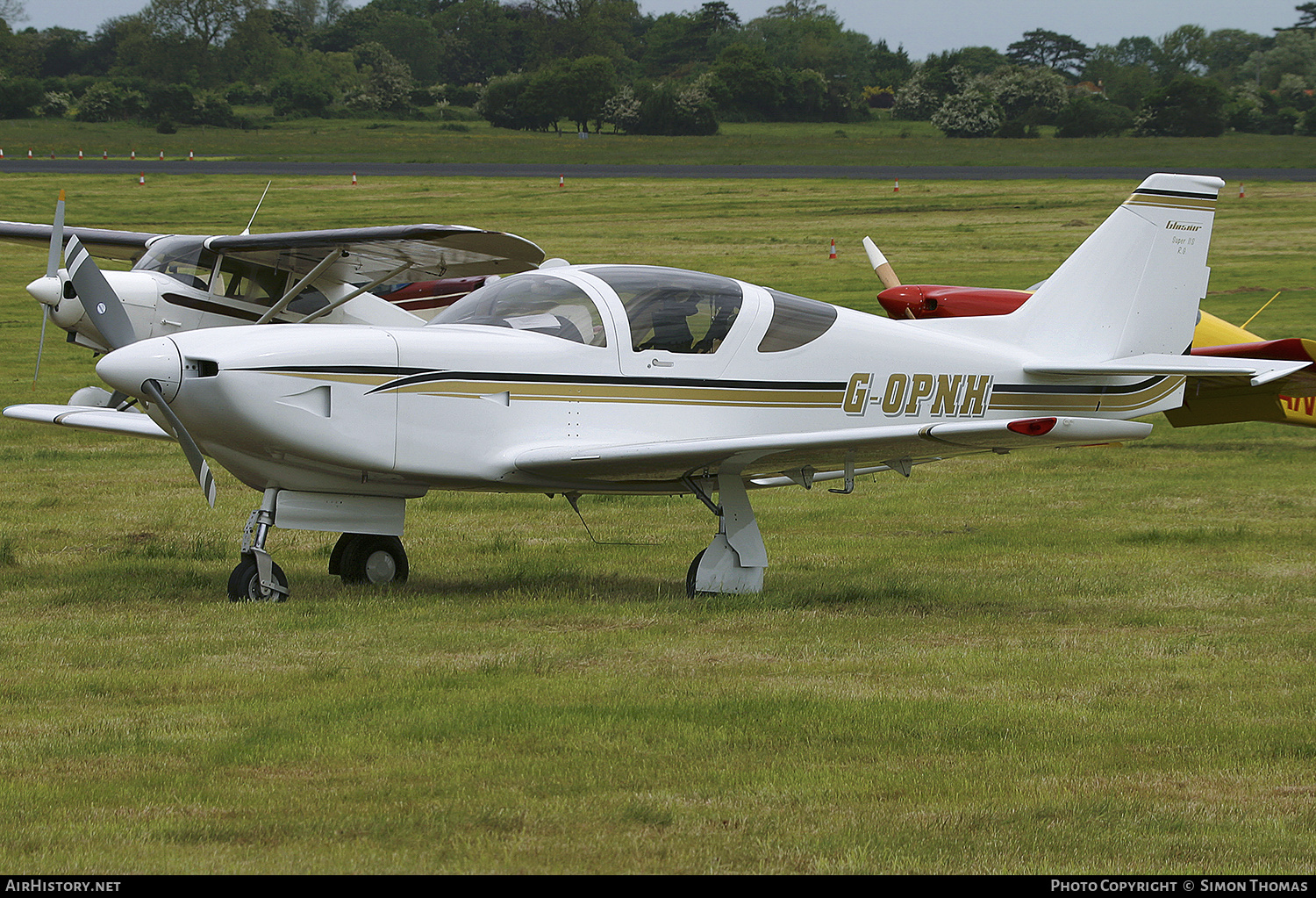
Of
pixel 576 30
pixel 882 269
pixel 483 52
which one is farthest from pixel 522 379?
pixel 483 52

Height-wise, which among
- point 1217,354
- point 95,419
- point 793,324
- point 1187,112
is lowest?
point 95,419

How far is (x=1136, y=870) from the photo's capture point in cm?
423

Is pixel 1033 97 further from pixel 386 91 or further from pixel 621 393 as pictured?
pixel 621 393

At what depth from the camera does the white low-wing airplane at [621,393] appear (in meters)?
8.12

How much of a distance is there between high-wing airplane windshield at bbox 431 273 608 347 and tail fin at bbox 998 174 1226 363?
333cm

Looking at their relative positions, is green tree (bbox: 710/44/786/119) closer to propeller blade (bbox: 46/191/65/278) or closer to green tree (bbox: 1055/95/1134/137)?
green tree (bbox: 1055/95/1134/137)

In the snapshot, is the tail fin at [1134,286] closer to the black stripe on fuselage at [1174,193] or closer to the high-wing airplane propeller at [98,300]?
the black stripe on fuselage at [1174,193]

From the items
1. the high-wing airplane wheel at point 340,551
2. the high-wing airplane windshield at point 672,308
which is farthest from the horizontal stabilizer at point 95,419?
the high-wing airplane windshield at point 672,308

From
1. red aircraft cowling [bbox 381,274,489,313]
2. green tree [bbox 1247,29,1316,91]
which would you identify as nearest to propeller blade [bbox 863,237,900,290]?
red aircraft cowling [bbox 381,274,489,313]

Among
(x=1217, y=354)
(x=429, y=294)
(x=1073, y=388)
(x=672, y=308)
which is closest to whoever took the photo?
(x=672, y=308)

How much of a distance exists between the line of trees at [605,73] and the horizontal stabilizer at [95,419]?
6453cm

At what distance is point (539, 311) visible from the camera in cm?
895

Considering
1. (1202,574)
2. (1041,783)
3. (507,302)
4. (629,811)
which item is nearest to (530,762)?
(629,811)

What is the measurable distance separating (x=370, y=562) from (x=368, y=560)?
2 centimetres
